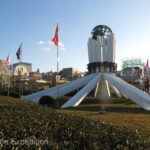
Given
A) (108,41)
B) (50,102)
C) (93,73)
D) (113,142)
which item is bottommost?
(50,102)

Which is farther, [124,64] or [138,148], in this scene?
[124,64]

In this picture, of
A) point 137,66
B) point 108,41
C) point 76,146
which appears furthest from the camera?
point 137,66

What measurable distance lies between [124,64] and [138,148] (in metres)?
79.6

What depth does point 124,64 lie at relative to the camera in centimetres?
7881

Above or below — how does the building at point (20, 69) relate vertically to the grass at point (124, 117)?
above

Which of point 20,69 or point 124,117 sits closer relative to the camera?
point 124,117

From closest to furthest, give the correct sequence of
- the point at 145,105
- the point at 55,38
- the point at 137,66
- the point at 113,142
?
the point at 113,142, the point at 145,105, the point at 55,38, the point at 137,66

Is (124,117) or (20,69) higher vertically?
(20,69)

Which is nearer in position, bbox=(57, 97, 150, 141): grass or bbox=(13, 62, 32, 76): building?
bbox=(57, 97, 150, 141): grass

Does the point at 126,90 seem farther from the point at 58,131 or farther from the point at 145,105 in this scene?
the point at 58,131

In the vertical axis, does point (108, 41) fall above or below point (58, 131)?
above

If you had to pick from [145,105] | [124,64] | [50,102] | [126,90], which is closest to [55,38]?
[50,102]

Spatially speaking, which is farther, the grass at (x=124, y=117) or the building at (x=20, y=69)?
the building at (x=20, y=69)

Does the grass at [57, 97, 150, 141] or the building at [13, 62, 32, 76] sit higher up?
the building at [13, 62, 32, 76]
